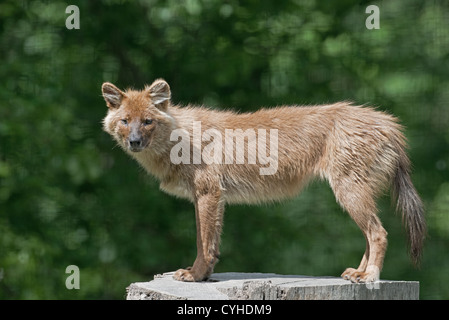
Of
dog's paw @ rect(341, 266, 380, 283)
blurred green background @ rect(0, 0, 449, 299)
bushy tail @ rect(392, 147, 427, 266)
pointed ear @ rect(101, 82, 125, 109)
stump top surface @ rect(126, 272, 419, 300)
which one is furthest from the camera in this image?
blurred green background @ rect(0, 0, 449, 299)

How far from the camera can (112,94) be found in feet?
26.6

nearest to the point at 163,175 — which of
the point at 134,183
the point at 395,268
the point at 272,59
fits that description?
the point at 134,183

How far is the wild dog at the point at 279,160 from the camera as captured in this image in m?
7.66

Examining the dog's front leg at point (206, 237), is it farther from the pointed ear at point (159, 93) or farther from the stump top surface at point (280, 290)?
the pointed ear at point (159, 93)

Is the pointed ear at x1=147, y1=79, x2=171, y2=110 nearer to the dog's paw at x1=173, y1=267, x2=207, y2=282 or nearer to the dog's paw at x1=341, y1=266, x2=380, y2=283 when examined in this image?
the dog's paw at x1=173, y1=267, x2=207, y2=282

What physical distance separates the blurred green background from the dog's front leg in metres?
5.27

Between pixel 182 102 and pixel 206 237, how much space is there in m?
5.52

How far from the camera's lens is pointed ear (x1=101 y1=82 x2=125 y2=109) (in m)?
8.09

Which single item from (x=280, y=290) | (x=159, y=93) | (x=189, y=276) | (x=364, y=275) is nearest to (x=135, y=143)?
(x=159, y=93)

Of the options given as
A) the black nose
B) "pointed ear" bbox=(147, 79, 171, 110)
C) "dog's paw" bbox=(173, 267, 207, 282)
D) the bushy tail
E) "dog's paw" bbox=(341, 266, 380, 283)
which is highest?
"pointed ear" bbox=(147, 79, 171, 110)

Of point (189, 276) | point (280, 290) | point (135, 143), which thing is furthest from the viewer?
point (135, 143)

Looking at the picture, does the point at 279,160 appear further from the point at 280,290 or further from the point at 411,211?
the point at 280,290

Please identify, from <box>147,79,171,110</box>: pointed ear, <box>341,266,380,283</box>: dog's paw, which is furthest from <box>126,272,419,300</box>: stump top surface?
<box>147,79,171,110</box>: pointed ear

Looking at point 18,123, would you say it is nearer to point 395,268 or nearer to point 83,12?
point 83,12
